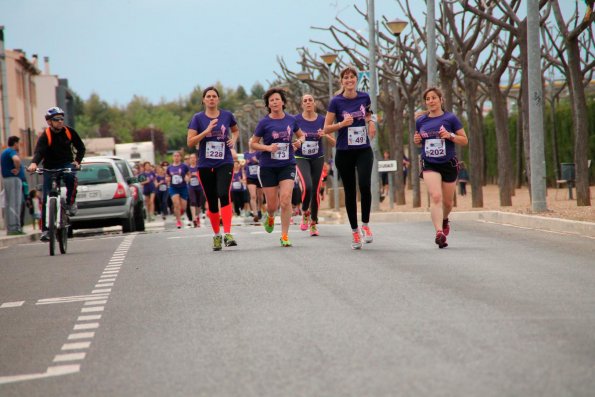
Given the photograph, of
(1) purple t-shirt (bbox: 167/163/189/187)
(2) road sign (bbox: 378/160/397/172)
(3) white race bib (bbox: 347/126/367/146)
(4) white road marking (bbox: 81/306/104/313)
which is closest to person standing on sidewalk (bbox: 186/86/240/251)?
(3) white race bib (bbox: 347/126/367/146)

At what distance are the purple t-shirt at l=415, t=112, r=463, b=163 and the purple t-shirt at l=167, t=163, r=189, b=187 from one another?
44.2ft

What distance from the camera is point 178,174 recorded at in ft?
87.0

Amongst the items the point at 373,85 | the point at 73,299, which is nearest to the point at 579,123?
the point at 373,85

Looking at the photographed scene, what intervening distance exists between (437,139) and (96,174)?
1225 centimetres

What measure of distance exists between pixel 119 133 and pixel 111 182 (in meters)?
159

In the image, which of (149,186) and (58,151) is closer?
(58,151)

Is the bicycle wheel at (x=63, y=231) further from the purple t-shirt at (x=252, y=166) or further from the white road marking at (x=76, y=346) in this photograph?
the purple t-shirt at (x=252, y=166)

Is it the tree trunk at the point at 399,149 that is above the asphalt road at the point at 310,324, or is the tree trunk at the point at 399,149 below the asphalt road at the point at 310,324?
above

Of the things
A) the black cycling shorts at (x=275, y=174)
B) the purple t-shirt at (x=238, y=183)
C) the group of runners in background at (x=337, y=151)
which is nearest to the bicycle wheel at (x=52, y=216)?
the group of runners in background at (x=337, y=151)

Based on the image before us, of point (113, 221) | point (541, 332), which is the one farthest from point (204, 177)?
point (113, 221)

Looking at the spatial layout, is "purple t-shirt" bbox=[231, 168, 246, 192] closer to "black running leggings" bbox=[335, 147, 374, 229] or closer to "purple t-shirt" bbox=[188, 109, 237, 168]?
"purple t-shirt" bbox=[188, 109, 237, 168]

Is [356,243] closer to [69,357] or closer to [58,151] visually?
[58,151]

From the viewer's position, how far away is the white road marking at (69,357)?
6.38 m

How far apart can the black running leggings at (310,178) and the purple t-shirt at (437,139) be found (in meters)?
2.87
